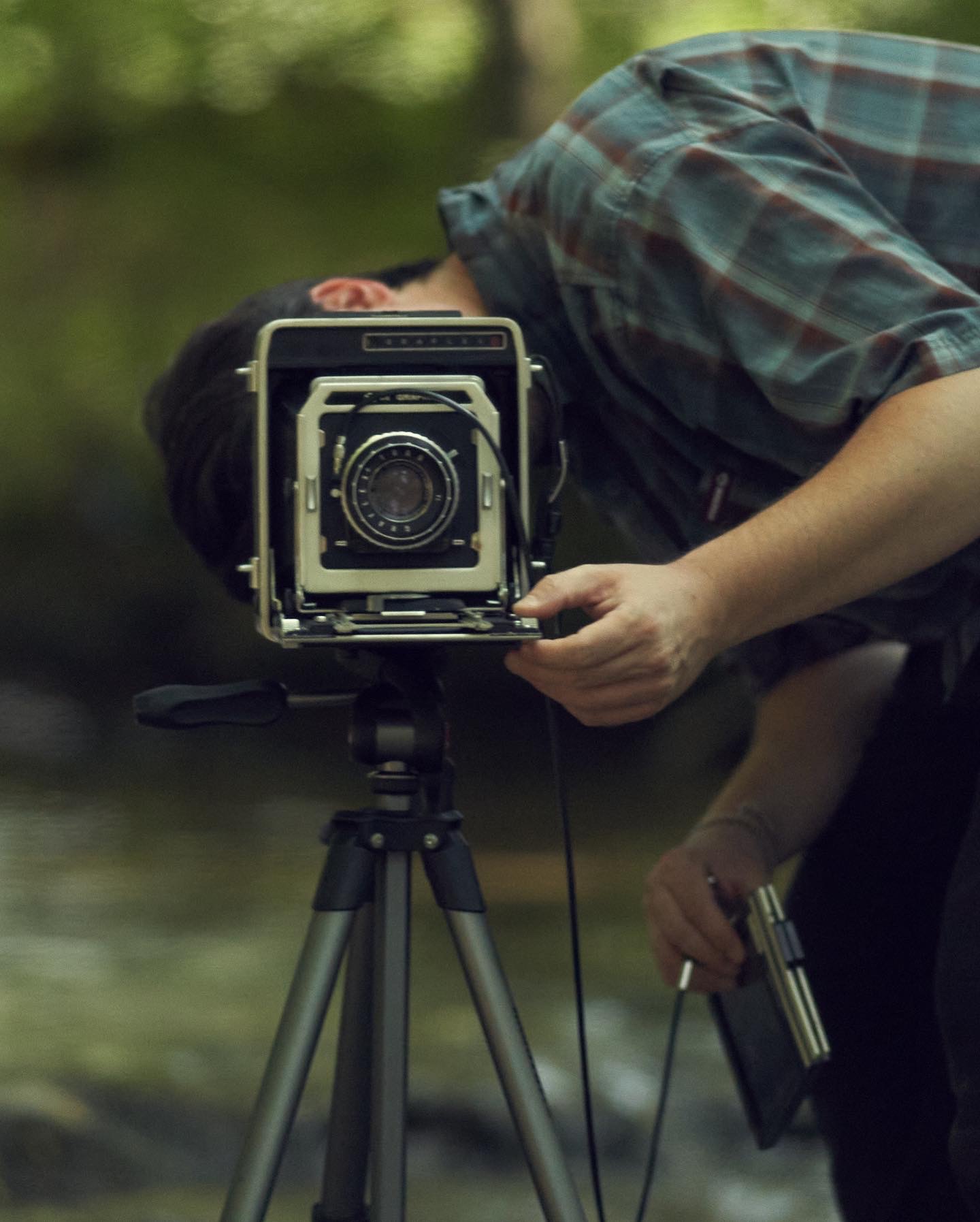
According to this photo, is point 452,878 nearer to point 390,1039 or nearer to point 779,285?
point 390,1039

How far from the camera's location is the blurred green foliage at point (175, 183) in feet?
6.27

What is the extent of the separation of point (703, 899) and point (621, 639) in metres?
0.40

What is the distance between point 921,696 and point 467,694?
0.93 metres

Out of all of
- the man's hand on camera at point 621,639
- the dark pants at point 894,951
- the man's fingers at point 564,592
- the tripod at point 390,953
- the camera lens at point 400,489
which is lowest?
the dark pants at point 894,951

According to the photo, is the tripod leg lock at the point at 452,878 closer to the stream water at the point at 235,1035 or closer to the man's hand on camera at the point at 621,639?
the man's hand on camera at the point at 621,639

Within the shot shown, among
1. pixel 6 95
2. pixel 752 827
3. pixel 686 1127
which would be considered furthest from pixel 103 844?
pixel 752 827

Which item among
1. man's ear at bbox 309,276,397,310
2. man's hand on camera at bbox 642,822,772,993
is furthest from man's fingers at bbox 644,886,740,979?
man's ear at bbox 309,276,397,310

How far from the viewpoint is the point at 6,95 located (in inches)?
75.7

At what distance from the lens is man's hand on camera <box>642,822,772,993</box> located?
44.1 inches

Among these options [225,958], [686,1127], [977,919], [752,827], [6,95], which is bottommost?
[686,1127]

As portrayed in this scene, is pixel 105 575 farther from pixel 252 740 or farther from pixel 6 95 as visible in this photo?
pixel 6 95

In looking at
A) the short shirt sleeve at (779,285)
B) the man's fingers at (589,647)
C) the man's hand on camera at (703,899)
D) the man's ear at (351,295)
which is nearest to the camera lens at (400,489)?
the man's fingers at (589,647)

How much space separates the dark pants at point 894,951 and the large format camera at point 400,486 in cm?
45

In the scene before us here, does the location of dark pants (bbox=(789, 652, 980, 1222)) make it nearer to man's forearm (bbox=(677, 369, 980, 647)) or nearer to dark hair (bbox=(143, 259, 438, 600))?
man's forearm (bbox=(677, 369, 980, 647))
